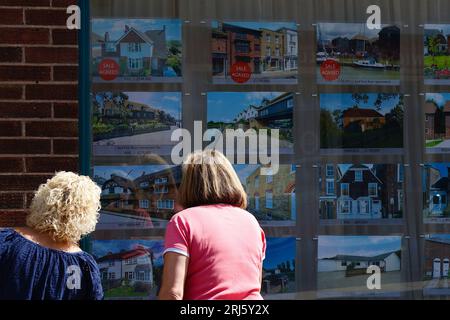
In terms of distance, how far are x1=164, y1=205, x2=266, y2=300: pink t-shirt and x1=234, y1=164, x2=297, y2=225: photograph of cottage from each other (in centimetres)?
186

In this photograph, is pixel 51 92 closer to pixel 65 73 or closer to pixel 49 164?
pixel 65 73

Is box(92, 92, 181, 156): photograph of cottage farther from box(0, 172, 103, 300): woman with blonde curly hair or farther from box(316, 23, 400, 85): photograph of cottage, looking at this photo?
box(0, 172, 103, 300): woman with blonde curly hair

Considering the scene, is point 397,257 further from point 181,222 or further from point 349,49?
point 181,222

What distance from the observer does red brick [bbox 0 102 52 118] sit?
5.35 meters

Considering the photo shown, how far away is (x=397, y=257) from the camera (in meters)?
5.72

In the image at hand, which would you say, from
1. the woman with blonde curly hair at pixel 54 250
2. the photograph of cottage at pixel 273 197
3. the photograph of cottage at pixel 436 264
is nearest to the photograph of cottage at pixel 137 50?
the photograph of cottage at pixel 273 197

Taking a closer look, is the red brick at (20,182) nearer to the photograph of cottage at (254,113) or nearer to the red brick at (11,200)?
the red brick at (11,200)

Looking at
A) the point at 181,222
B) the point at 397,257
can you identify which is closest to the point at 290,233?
the point at 397,257

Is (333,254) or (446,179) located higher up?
(446,179)

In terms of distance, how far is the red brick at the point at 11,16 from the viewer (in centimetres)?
537


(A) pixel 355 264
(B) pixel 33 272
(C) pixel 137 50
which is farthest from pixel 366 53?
(B) pixel 33 272

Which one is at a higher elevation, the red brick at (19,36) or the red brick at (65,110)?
the red brick at (19,36)

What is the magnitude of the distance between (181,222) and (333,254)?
226 cm

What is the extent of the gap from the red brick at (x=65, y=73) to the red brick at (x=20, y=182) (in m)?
0.70
